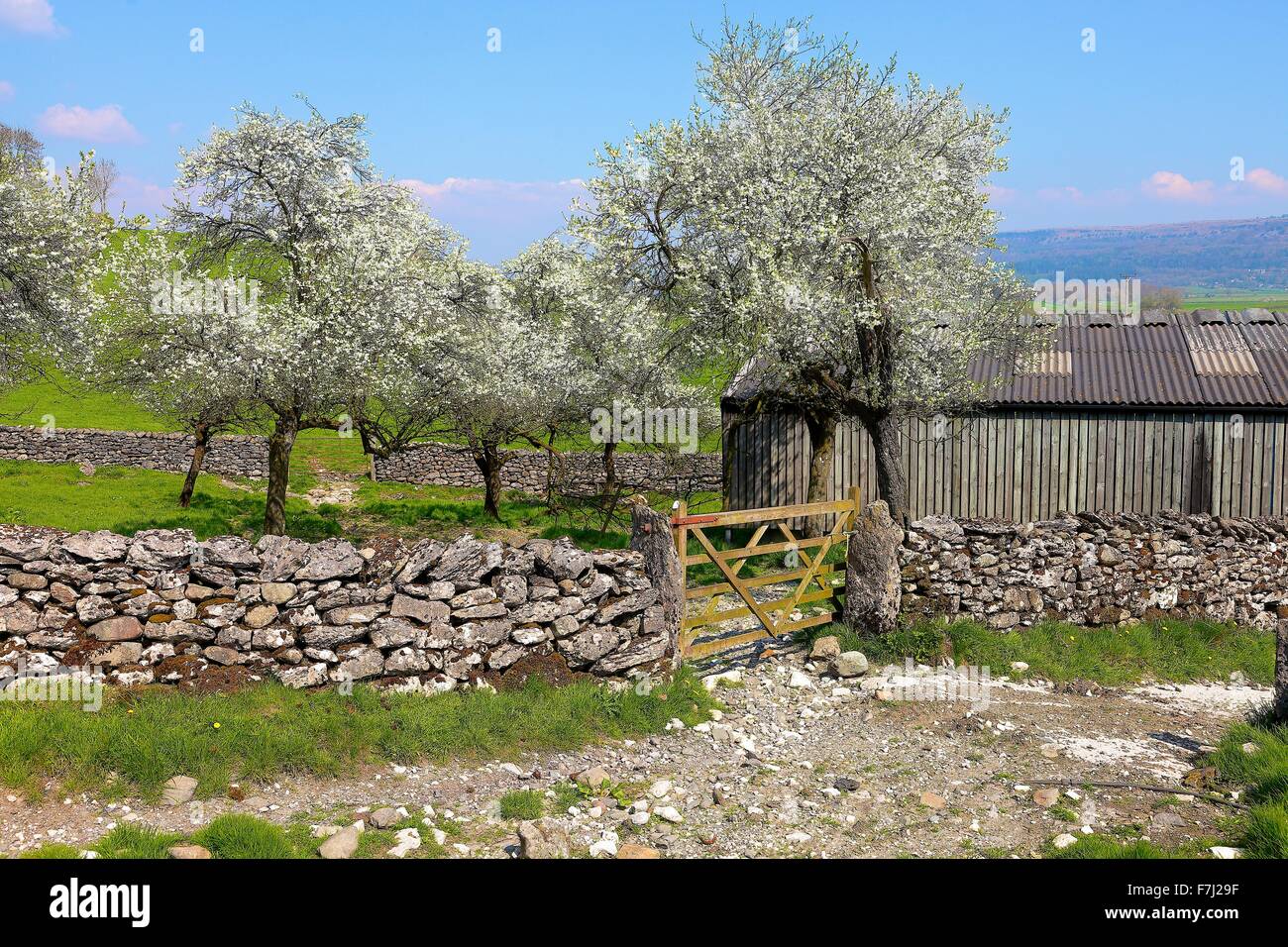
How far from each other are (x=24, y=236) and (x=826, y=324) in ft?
59.8

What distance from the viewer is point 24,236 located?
21.0m

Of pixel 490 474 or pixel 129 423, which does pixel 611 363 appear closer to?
pixel 490 474

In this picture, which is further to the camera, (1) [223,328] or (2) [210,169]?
(2) [210,169]

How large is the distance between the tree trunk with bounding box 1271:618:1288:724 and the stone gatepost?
4694 millimetres

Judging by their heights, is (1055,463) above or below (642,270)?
below

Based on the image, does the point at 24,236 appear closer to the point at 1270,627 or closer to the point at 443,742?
the point at 443,742

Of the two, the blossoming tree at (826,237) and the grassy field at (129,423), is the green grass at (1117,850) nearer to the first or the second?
the blossoming tree at (826,237)

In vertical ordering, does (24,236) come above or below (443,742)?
above

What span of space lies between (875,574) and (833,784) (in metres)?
4.79

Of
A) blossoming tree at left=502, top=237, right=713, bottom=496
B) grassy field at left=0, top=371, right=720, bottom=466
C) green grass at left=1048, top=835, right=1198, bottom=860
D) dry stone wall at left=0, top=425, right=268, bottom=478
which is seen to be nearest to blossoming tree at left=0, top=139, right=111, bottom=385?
grassy field at left=0, top=371, right=720, bottom=466

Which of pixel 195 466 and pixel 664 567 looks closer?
pixel 664 567

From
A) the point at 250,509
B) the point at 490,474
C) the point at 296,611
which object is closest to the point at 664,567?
the point at 296,611

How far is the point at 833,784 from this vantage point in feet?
30.0
